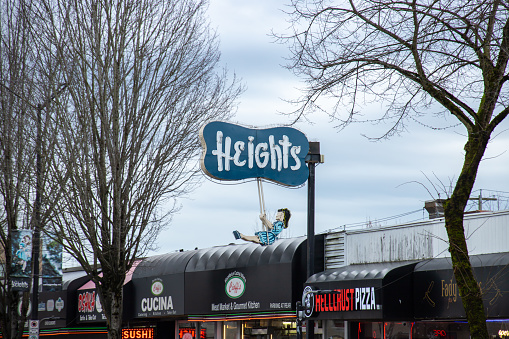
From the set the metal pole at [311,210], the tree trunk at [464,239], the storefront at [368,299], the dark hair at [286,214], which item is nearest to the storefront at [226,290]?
the storefront at [368,299]

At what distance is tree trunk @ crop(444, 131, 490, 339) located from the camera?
28.3 ft

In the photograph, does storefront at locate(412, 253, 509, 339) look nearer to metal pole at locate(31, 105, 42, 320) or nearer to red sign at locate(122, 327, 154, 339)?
metal pole at locate(31, 105, 42, 320)

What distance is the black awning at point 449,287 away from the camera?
14367 millimetres

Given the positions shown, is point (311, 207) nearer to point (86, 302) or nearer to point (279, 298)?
point (279, 298)

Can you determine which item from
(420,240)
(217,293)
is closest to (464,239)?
(420,240)

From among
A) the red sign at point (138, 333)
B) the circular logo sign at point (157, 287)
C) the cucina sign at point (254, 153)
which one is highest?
the cucina sign at point (254, 153)

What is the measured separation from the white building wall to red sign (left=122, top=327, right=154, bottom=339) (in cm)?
998

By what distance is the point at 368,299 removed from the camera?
54.1 ft

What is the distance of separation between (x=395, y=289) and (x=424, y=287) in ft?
2.10

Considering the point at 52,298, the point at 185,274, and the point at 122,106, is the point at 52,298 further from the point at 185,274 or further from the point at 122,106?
the point at 122,106

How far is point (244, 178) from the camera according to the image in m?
15.5

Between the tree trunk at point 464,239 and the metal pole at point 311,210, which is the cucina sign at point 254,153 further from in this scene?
the tree trunk at point 464,239

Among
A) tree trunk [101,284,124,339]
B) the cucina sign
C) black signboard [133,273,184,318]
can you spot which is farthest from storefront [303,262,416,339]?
A: black signboard [133,273,184,318]

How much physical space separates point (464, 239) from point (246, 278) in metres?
12.4
